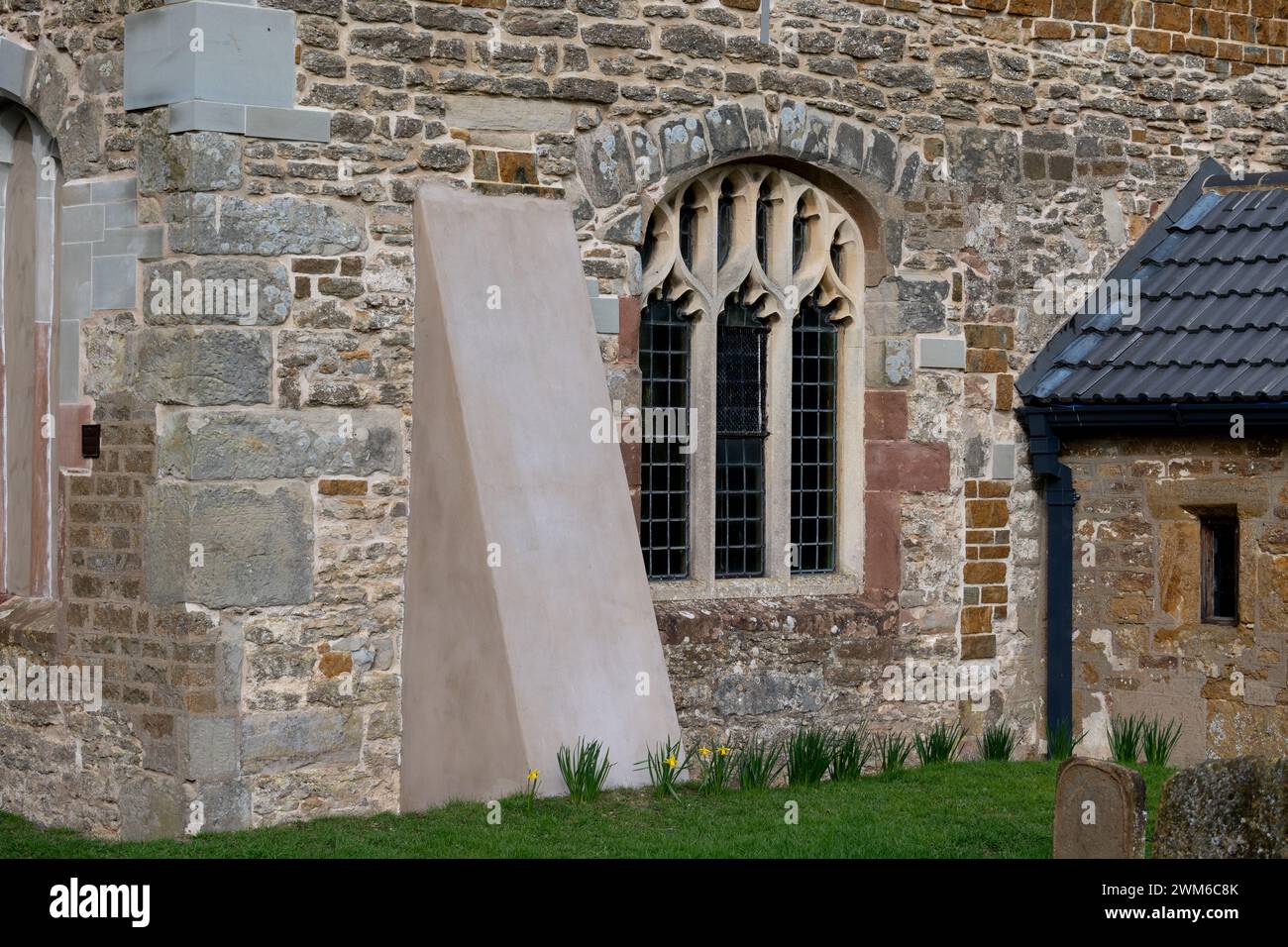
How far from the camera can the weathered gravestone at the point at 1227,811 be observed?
20.9 ft

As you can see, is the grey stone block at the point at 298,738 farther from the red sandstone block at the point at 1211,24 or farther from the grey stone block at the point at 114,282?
the red sandstone block at the point at 1211,24

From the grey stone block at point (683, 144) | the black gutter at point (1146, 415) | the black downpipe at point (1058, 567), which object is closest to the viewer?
the grey stone block at point (683, 144)

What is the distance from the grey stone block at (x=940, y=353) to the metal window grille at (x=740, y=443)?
106 cm

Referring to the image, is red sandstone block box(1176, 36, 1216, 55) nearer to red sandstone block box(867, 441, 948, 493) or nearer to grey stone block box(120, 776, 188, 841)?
red sandstone block box(867, 441, 948, 493)

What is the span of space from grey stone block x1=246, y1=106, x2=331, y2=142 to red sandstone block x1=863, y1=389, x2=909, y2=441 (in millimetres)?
4033

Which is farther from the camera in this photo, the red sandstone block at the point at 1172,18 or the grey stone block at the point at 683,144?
the red sandstone block at the point at 1172,18

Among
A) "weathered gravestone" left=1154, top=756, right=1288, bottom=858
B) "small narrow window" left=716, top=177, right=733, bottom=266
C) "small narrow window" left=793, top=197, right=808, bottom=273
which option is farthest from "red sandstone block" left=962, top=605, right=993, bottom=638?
"weathered gravestone" left=1154, top=756, right=1288, bottom=858

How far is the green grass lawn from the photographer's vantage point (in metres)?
8.58

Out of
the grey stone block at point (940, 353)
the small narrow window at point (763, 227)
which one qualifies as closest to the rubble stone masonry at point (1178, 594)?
the grey stone block at point (940, 353)

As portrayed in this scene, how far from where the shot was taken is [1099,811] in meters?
7.19

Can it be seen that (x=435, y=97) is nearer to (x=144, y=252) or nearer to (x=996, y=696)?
(x=144, y=252)

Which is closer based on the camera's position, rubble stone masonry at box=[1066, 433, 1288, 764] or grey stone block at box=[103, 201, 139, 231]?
grey stone block at box=[103, 201, 139, 231]

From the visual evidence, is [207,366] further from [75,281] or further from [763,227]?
[763,227]

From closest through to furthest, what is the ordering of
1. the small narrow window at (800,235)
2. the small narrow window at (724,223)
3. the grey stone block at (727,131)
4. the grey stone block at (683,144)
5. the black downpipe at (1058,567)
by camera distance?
the grey stone block at (683,144) < the grey stone block at (727,131) < the small narrow window at (724,223) < the small narrow window at (800,235) < the black downpipe at (1058,567)
